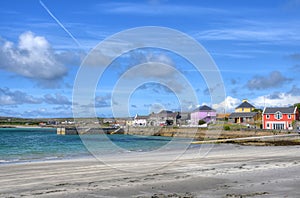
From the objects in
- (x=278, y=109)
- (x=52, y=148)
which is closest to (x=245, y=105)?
(x=278, y=109)

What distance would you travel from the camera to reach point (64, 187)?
1672 cm

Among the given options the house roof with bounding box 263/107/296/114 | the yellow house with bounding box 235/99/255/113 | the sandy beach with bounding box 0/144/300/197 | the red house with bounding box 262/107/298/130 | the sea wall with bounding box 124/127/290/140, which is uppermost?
the yellow house with bounding box 235/99/255/113

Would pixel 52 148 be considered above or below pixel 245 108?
below

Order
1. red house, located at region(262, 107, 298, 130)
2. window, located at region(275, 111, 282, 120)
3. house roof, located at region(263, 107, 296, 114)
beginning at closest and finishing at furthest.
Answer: red house, located at region(262, 107, 298, 130) < house roof, located at region(263, 107, 296, 114) < window, located at region(275, 111, 282, 120)

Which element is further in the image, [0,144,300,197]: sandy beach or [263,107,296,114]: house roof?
[263,107,296,114]: house roof

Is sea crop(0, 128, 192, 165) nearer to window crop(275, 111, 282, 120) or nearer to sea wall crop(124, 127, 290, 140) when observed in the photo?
sea wall crop(124, 127, 290, 140)

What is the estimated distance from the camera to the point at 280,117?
8569 centimetres

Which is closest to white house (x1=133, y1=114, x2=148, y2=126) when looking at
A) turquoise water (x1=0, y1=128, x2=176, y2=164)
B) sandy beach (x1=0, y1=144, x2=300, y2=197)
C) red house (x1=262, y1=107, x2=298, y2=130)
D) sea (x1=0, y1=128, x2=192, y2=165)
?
red house (x1=262, y1=107, x2=298, y2=130)

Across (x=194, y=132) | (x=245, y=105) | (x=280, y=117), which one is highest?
(x=245, y=105)

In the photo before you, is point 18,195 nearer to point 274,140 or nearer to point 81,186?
point 81,186

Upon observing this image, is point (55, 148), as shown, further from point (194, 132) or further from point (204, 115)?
point (204, 115)

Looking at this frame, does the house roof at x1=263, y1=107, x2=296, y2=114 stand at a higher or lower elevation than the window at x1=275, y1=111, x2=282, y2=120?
higher

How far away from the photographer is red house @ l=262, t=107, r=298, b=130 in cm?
8494

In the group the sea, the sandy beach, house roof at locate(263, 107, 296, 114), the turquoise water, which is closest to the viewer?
the sandy beach
